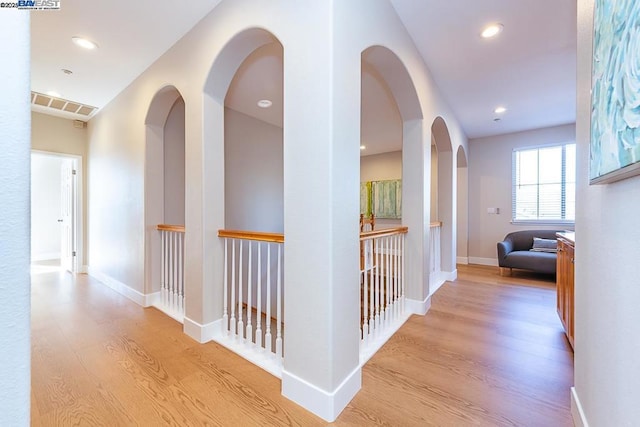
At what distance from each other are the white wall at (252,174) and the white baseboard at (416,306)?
2478mm

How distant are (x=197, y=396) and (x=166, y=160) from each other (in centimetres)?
269

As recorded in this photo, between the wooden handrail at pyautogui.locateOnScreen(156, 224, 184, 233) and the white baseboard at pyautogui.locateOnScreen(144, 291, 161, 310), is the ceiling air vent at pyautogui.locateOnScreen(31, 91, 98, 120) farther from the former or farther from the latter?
the white baseboard at pyautogui.locateOnScreen(144, 291, 161, 310)

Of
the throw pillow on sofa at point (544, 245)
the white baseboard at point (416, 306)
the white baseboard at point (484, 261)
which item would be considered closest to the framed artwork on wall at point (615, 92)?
the white baseboard at point (416, 306)

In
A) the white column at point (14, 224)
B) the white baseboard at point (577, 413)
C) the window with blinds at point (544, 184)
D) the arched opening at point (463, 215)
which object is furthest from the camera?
the arched opening at point (463, 215)

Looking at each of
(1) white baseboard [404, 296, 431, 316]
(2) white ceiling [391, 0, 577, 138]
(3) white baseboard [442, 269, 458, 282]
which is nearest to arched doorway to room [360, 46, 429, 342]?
(1) white baseboard [404, 296, 431, 316]

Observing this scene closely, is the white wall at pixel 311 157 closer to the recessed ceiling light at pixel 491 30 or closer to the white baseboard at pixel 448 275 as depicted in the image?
the recessed ceiling light at pixel 491 30

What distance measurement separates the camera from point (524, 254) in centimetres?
438

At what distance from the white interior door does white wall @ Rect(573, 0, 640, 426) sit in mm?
6157

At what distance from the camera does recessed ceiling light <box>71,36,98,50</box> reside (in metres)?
2.50

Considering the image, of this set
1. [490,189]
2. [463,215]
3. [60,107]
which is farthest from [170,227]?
[490,189]

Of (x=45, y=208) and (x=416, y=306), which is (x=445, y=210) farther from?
(x=45, y=208)

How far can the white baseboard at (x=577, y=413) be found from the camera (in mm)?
1283

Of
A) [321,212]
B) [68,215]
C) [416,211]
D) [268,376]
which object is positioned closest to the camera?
[321,212]

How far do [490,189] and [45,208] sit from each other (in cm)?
957
